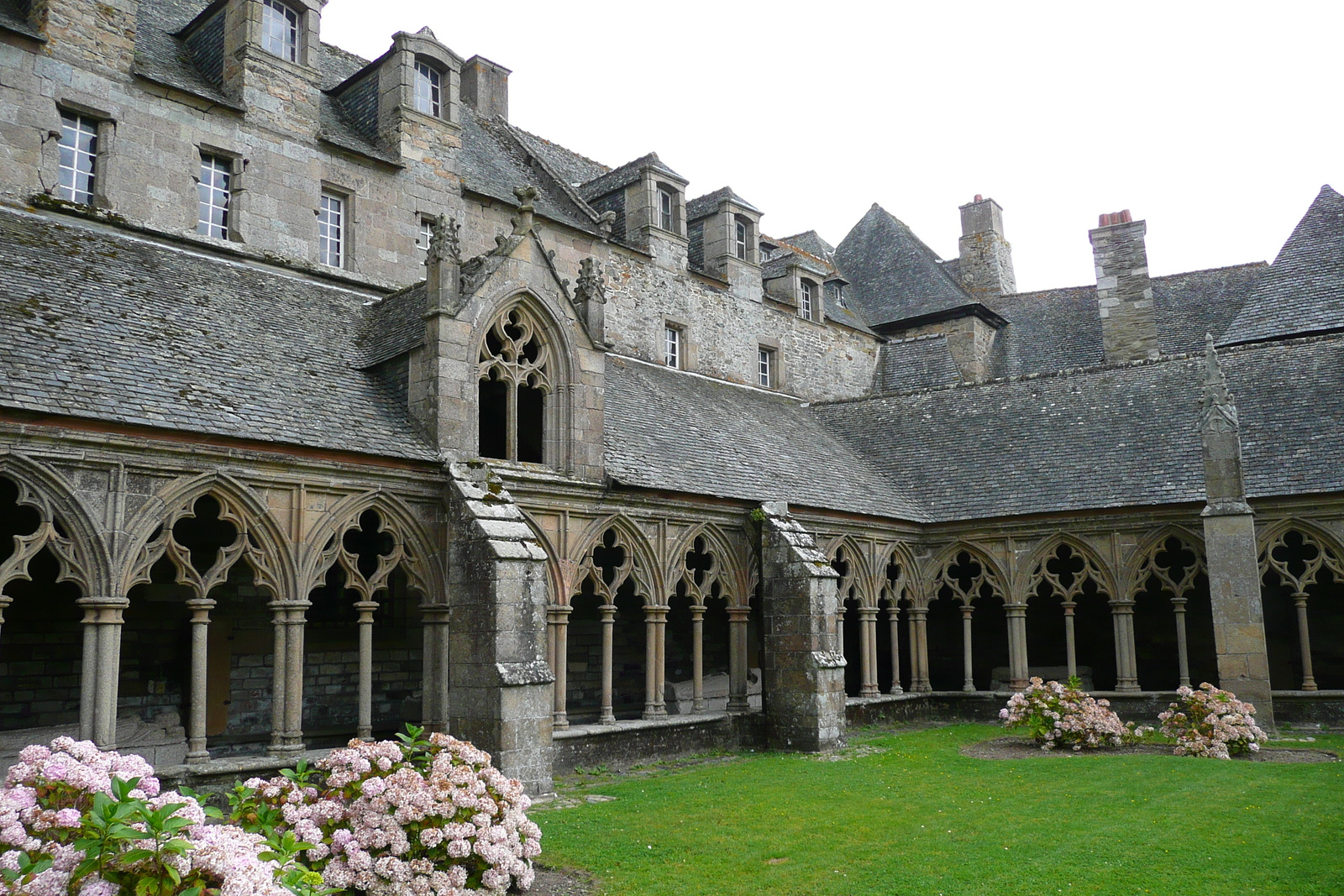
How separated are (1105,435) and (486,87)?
14.8m

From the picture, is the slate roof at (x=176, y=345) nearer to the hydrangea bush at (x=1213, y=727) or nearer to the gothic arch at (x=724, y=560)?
the gothic arch at (x=724, y=560)

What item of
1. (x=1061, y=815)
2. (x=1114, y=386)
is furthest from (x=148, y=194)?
(x=1114, y=386)

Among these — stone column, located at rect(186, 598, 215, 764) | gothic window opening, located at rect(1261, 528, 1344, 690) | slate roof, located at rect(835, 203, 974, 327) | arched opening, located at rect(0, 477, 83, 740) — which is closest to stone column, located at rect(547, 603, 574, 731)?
stone column, located at rect(186, 598, 215, 764)

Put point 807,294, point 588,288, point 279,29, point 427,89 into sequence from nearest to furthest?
1. point 588,288
2. point 279,29
3. point 427,89
4. point 807,294

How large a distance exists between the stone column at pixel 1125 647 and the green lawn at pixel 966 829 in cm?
518

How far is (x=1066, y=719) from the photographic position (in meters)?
14.4

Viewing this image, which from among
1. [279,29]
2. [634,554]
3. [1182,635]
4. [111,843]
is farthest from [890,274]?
[111,843]

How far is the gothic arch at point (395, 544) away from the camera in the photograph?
1148cm

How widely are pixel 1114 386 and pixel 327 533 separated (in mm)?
16282

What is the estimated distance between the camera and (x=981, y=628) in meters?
23.0

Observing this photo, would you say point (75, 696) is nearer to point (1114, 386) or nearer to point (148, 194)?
point (148, 194)

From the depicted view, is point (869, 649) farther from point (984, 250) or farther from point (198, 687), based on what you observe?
point (984, 250)

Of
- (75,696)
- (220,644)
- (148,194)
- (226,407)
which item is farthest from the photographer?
(148,194)

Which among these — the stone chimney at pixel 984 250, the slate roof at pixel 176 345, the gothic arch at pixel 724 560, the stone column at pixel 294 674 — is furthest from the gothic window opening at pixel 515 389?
the stone chimney at pixel 984 250
